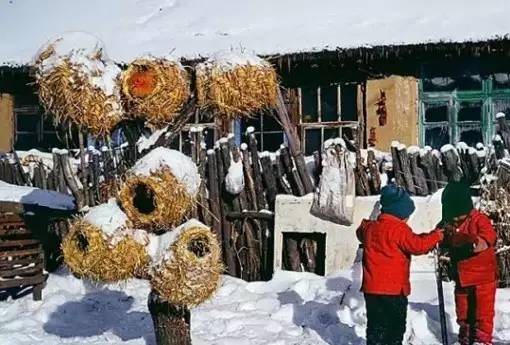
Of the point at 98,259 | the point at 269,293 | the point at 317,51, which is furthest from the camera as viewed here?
the point at 317,51

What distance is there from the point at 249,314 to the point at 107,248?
2.90 meters

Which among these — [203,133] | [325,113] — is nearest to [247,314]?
[203,133]

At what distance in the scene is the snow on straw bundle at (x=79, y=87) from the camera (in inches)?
236

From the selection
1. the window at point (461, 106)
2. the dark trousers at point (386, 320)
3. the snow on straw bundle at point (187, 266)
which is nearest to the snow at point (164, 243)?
the snow on straw bundle at point (187, 266)

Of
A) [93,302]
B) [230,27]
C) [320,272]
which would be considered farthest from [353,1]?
[93,302]

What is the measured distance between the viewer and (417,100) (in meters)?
11.9

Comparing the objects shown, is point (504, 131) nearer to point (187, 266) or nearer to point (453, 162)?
point (453, 162)

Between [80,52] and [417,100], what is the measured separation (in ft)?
22.8

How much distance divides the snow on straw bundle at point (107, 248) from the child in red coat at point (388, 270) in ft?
6.16

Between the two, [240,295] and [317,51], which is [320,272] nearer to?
[240,295]

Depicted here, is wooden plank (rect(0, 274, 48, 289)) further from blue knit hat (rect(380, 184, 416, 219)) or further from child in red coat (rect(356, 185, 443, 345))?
blue knit hat (rect(380, 184, 416, 219))

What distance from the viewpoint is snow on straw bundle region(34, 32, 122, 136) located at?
5992mm

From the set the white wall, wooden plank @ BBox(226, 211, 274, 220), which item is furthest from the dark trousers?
wooden plank @ BBox(226, 211, 274, 220)

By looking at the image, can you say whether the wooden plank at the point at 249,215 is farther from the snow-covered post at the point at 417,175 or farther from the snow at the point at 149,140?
the snow at the point at 149,140
